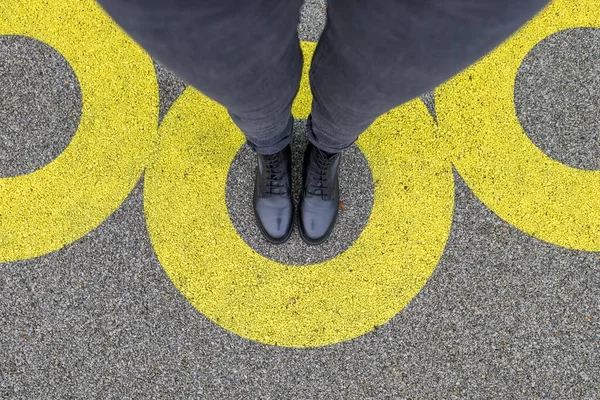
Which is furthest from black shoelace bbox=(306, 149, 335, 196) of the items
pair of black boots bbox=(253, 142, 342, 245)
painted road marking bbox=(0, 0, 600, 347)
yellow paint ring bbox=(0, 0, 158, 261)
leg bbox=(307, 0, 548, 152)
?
yellow paint ring bbox=(0, 0, 158, 261)

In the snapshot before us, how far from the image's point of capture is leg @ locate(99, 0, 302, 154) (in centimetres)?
45

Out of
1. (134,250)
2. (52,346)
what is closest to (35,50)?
(134,250)

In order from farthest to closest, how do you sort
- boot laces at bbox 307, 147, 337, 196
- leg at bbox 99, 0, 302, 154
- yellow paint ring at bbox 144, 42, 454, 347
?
yellow paint ring at bbox 144, 42, 454, 347 → boot laces at bbox 307, 147, 337, 196 → leg at bbox 99, 0, 302, 154

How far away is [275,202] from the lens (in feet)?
3.62

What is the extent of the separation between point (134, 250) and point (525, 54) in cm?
109

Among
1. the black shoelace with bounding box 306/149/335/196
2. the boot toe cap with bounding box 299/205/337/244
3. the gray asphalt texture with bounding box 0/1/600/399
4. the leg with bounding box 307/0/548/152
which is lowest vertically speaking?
the gray asphalt texture with bounding box 0/1/600/399

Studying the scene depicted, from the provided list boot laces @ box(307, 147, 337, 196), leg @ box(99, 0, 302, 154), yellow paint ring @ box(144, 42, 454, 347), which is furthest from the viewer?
yellow paint ring @ box(144, 42, 454, 347)

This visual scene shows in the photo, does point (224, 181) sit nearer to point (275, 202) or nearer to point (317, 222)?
point (275, 202)

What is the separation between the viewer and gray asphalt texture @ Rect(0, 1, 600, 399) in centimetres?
108

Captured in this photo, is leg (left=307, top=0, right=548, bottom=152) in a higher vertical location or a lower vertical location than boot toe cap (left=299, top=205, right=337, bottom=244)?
higher

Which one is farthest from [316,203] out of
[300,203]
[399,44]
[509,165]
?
[399,44]

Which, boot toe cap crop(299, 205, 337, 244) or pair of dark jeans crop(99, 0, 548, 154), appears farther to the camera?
boot toe cap crop(299, 205, 337, 244)

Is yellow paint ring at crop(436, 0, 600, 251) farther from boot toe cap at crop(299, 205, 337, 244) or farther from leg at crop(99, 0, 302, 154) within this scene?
leg at crop(99, 0, 302, 154)

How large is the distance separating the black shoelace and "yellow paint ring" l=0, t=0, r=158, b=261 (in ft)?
1.32
